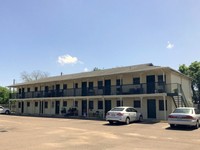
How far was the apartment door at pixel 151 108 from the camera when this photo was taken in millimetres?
26203

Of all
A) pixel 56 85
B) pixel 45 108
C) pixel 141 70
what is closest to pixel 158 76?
pixel 141 70

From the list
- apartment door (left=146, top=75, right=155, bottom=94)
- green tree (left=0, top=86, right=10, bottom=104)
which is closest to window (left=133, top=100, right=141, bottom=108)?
apartment door (left=146, top=75, right=155, bottom=94)

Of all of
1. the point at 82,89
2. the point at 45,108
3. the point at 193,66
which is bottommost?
the point at 45,108

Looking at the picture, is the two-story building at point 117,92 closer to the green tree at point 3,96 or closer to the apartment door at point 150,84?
the apartment door at point 150,84

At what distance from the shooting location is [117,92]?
93.2 ft

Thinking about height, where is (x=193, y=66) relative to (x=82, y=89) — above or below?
above

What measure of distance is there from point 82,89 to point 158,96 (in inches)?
434

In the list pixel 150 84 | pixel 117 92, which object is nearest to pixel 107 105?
pixel 117 92

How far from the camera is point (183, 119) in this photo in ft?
52.8

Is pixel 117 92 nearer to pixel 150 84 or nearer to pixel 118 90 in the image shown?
pixel 118 90

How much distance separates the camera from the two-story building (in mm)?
25594

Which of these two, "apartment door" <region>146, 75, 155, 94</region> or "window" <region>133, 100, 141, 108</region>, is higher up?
"apartment door" <region>146, 75, 155, 94</region>

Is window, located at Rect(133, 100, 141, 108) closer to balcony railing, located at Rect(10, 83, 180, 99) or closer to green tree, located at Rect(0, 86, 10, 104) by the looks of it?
balcony railing, located at Rect(10, 83, 180, 99)

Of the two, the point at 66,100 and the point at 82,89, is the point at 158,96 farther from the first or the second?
the point at 66,100
